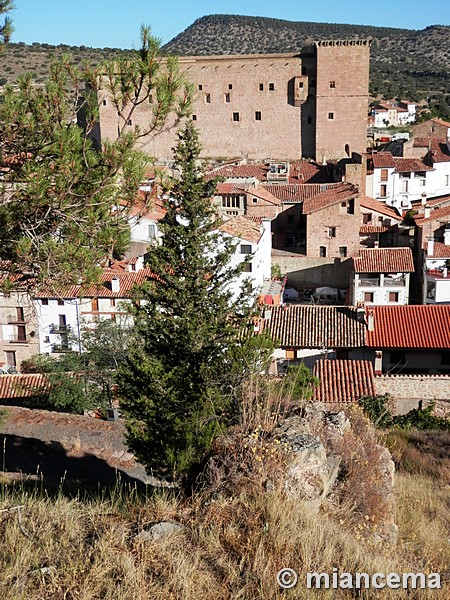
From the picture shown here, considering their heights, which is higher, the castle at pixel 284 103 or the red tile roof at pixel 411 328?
the castle at pixel 284 103

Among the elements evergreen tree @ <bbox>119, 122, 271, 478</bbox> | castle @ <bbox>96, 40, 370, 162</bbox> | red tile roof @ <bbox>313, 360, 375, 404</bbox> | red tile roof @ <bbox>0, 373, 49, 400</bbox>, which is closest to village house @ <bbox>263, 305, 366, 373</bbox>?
red tile roof @ <bbox>313, 360, 375, 404</bbox>

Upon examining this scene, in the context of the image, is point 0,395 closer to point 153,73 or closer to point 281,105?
point 153,73

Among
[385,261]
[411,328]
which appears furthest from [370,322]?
[385,261]

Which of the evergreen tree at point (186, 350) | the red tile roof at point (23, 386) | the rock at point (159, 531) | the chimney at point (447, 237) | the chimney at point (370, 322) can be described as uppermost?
the rock at point (159, 531)

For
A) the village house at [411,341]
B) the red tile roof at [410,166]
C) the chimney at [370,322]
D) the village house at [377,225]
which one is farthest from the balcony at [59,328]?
the red tile roof at [410,166]

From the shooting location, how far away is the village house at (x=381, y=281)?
2353 centimetres

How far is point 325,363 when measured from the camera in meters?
14.7

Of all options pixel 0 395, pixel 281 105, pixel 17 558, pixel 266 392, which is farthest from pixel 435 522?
pixel 281 105

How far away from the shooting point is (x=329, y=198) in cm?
2861

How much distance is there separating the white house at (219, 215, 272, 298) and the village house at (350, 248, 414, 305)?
3713 mm

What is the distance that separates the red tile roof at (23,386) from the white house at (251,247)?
714cm

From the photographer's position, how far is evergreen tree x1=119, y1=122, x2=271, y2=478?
6.47 meters

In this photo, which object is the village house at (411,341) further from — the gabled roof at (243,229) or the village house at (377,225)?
the village house at (377,225)

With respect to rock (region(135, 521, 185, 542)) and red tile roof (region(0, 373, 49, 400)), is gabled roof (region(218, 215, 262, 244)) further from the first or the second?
rock (region(135, 521, 185, 542))
